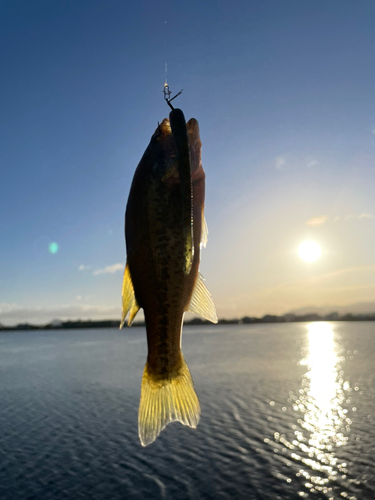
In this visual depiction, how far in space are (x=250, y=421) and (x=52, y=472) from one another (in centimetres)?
1647

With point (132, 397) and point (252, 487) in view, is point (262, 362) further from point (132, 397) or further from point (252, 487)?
point (252, 487)

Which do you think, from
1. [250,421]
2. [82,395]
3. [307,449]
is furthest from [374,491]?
[82,395]

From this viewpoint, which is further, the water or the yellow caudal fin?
the water

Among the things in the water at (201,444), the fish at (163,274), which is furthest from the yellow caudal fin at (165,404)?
the water at (201,444)

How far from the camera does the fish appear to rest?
2.96 m

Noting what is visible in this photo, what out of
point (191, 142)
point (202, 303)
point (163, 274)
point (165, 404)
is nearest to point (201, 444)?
point (165, 404)

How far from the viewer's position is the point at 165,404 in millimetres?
3328

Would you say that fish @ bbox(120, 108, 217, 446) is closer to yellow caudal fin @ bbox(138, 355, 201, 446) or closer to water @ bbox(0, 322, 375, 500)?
yellow caudal fin @ bbox(138, 355, 201, 446)

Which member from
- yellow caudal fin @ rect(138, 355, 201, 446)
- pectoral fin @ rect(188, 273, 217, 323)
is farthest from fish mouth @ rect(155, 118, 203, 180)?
yellow caudal fin @ rect(138, 355, 201, 446)

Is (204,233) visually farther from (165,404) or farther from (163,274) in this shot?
(165,404)

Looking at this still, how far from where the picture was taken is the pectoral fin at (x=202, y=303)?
11.1 feet

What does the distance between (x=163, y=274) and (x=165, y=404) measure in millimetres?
1186

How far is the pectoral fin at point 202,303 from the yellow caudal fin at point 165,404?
0.55 meters

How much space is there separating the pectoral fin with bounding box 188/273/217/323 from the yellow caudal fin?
554 millimetres
